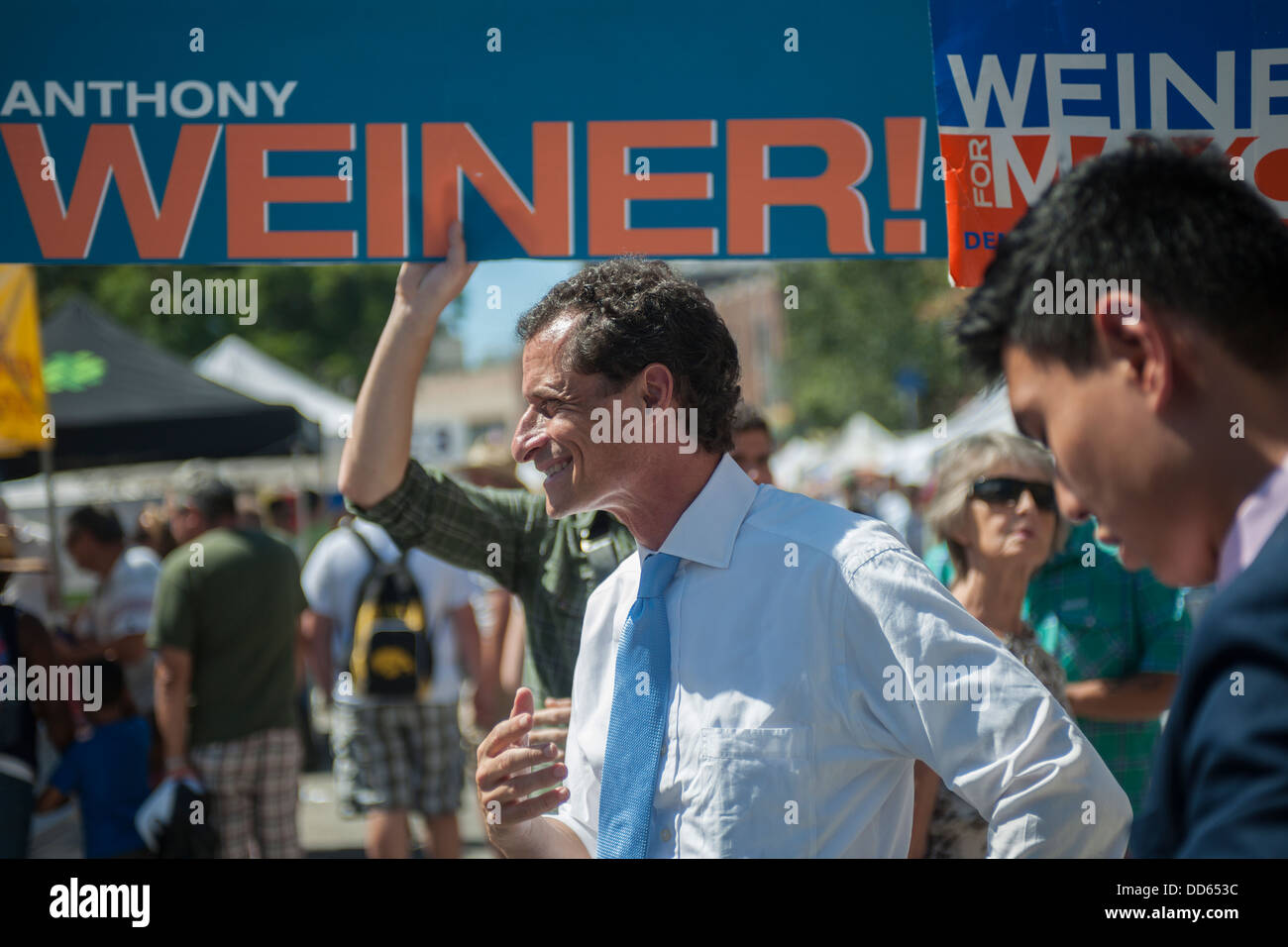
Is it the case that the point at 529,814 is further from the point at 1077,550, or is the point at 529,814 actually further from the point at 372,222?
the point at 1077,550

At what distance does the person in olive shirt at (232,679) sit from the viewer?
5.32m

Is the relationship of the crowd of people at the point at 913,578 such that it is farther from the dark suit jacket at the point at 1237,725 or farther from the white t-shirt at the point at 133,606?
the white t-shirt at the point at 133,606

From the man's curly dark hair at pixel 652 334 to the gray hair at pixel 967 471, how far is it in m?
1.15

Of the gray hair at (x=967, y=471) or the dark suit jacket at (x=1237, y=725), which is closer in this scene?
the dark suit jacket at (x=1237, y=725)

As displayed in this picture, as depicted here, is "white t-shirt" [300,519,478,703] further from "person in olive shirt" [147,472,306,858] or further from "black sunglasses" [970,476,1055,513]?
"black sunglasses" [970,476,1055,513]

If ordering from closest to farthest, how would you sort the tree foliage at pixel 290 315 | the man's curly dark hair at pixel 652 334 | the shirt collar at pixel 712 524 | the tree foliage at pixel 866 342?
the shirt collar at pixel 712 524 < the man's curly dark hair at pixel 652 334 < the tree foliage at pixel 866 342 < the tree foliage at pixel 290 315

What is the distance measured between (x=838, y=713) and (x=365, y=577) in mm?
4588

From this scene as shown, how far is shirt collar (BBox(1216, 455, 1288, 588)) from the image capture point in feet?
3.11

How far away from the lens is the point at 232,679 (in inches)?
214

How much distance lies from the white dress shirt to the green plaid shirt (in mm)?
833

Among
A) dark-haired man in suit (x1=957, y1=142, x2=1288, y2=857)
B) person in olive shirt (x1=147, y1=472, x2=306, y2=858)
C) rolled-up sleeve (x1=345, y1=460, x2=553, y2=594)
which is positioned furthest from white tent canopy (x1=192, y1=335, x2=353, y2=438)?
dark-haired man in suit (x1=957, y1=142, x2=1288, y2=857)

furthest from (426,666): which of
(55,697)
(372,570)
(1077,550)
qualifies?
(1077,550)

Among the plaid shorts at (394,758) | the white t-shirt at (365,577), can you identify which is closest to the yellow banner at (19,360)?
the white t-shirt at (365,577)
